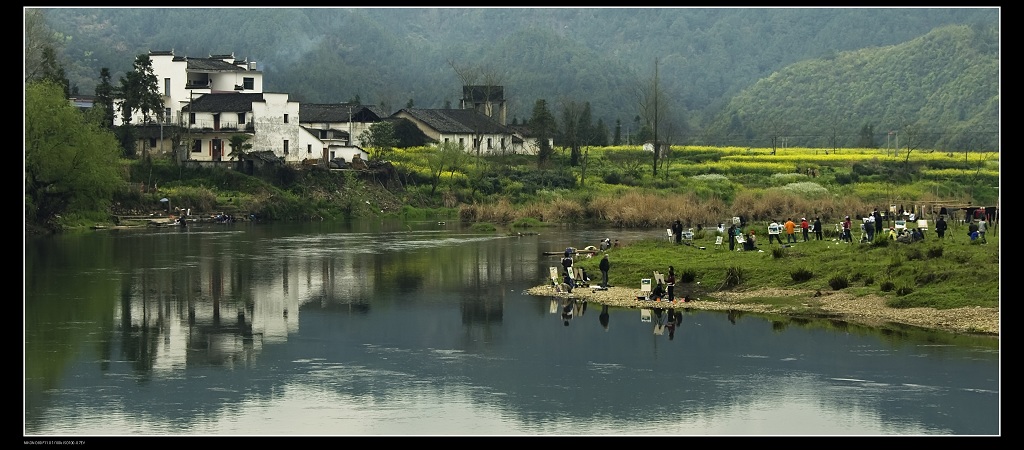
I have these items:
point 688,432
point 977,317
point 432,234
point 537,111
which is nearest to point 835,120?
point 537,111

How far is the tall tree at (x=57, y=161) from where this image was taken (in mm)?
64312

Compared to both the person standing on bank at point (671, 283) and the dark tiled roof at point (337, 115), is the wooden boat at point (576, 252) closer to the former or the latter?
the person standing on bank at point (671, 283)

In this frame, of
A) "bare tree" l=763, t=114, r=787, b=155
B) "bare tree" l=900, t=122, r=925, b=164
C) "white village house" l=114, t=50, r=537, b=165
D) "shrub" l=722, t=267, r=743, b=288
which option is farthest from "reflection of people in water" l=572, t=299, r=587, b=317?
"bare tree" l=763, t=114, r=787, b=155

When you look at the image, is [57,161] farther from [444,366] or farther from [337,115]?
[444,366]

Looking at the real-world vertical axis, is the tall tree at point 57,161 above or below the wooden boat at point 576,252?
above

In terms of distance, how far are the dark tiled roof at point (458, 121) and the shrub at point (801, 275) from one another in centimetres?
6120

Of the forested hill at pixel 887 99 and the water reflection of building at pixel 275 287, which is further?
the forested hill at pixel 887 99

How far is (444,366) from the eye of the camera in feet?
97.6

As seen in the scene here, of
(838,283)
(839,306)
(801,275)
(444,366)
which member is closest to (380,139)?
(801,275)

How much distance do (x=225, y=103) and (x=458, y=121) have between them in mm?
20513

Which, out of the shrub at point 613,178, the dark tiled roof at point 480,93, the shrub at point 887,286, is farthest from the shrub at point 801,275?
the dark tiled roof at point 480,93

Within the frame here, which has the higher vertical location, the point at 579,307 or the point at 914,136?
the point at 914,136

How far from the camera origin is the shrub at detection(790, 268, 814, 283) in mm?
38875

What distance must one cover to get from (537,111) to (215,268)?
5643cm
